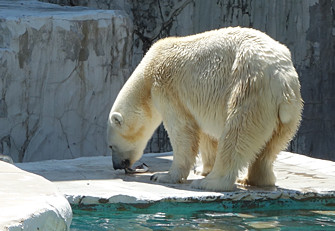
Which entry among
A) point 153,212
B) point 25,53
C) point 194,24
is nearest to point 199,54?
point 153,212

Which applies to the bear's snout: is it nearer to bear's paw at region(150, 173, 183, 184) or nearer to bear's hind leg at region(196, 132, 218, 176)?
bear's paw at region(150, 173, 183, 184)

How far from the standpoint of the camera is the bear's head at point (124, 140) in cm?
633

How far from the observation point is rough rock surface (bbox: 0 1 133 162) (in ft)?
25.1

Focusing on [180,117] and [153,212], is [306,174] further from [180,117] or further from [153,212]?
[153,212]

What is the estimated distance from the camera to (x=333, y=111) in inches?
389

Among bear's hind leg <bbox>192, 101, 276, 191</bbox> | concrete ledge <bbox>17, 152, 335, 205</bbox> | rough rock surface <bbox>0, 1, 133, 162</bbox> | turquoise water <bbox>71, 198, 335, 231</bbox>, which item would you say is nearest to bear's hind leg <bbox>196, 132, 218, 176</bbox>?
concrete ledge <bbox>17, 152, 335, 205</bbox>

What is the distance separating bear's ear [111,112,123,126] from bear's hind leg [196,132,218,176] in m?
0.71

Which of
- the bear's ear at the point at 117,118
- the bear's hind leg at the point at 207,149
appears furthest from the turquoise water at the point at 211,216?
the bear's ear at the point at 117,118

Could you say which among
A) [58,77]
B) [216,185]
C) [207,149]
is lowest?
[216,185]

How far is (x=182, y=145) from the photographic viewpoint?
5.87m

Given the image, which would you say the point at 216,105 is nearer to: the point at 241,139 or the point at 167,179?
the point at 241,139

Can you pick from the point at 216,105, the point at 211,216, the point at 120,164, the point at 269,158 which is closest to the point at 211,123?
the point at 216,105

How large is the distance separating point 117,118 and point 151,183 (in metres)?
0.69

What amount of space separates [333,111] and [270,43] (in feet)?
15.1
